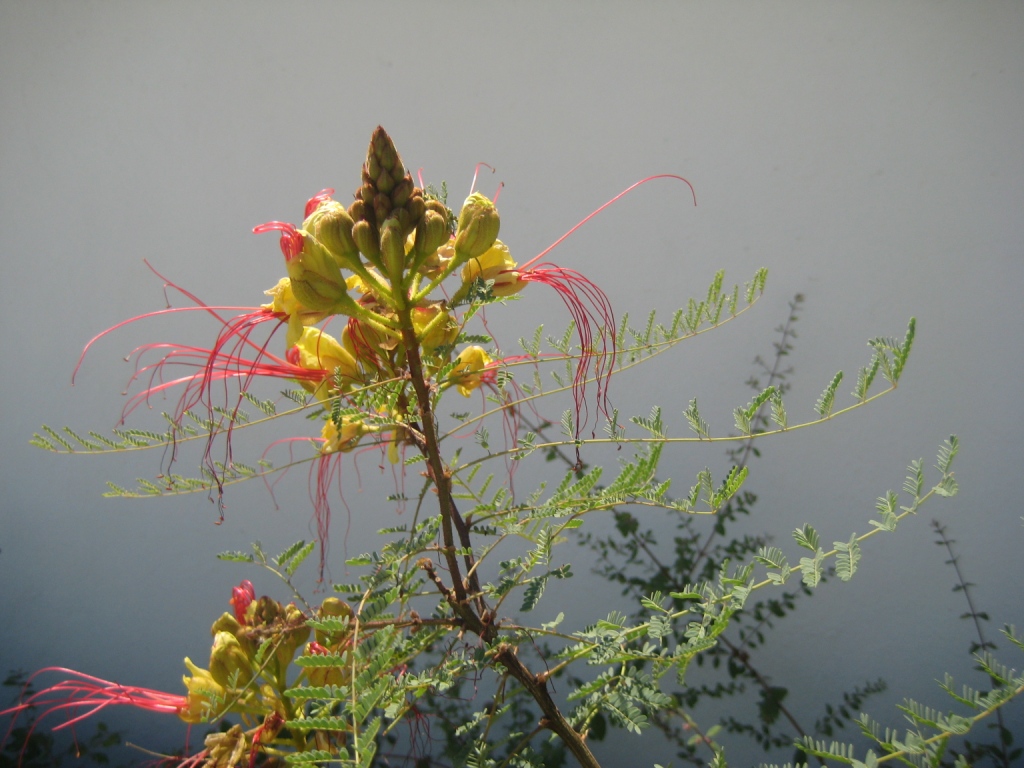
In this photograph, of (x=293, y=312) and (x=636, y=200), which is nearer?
(x=293, y=312)

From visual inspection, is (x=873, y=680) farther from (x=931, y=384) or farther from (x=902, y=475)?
(x=931, y=384)

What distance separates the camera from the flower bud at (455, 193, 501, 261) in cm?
47

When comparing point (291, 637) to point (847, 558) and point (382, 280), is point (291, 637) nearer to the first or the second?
point (382, 280)

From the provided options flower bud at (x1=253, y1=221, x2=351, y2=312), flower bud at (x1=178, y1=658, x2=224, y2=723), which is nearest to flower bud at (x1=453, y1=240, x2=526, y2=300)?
flower bud at (x1=253, y1=221, x2=351, y2=312)

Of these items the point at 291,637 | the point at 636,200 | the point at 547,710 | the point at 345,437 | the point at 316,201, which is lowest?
the point at 547,710

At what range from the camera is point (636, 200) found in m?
1.47

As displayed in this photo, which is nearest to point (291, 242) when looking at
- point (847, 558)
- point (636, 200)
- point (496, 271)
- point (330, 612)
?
point (496, 271)

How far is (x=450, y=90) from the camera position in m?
1.46

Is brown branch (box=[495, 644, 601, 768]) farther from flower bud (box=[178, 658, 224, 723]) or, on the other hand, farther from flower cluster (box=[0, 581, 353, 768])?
flower bud (box=[178, 658, 224, 723])

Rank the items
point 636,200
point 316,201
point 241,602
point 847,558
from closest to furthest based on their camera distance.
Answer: point 847,558 → point 316,201 → point 241,602 → point 636,200

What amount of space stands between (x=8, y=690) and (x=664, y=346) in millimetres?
1725

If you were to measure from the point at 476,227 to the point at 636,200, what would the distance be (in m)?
1.08

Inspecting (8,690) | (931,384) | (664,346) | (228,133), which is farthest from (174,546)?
(931,384)

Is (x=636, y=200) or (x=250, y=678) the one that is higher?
(x=636, y=200)
